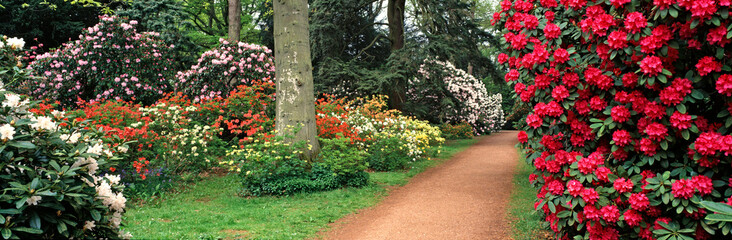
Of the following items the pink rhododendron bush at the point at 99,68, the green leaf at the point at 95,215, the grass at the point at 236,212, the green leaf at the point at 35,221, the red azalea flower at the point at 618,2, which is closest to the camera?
the green leaf at the point at 35,221

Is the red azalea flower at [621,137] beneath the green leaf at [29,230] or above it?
above

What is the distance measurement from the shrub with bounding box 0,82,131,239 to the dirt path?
8.46ft

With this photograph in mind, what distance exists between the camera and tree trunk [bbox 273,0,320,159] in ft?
24.2

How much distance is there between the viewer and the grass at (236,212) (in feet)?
15.2

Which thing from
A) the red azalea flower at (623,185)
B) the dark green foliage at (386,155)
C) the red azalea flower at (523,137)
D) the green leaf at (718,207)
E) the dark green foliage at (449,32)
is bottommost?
the dark green foliage at (386,155)

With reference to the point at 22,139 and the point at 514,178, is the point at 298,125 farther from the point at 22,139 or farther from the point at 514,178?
the point at 22,139

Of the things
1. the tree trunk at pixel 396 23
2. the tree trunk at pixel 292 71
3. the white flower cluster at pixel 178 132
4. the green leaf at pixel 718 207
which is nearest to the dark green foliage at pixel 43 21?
the tree trunk at pixel 396 23

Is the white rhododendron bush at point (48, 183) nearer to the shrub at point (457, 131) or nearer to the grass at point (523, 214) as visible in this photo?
the grass at point (523, 214)

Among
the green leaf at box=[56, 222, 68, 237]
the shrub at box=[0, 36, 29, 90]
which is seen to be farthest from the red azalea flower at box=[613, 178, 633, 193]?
the shrub at box=[0, 36, 29, 90]

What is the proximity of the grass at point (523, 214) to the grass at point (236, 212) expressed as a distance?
6.30 ft

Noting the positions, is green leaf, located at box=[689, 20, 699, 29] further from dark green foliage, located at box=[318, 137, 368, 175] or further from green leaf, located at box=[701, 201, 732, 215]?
dark green foliage, located at box=[318, 137, 368, 175]

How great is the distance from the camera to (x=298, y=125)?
Answer: 7.27m

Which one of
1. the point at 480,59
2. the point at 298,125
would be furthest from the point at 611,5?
the point at 480,59

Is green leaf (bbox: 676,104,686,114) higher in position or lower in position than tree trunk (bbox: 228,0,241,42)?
lower
